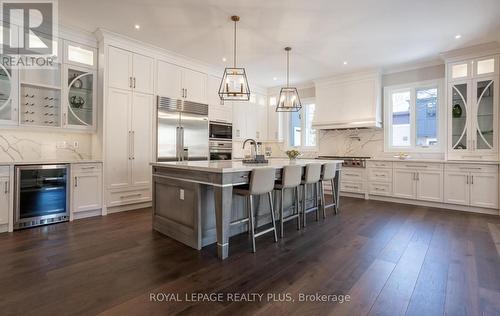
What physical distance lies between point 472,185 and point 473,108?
4.57 ft

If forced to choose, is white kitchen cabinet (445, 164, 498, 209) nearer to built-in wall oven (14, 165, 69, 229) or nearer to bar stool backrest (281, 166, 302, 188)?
bar stool backrest (281, 166, 302, 188)

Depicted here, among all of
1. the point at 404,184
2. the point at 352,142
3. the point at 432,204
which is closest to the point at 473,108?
the point at 404,184

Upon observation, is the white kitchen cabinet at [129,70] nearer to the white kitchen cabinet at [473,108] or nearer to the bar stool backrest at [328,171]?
the bar stool backrest at [328,171]

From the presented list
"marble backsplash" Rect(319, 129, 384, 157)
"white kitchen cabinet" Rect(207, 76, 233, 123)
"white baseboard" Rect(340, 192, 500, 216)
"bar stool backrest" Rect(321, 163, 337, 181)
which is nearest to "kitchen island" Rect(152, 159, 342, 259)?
"bar stool backrest" Rect(321, 163, 337, 181)

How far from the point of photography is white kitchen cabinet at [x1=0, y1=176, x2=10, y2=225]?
3162 millimetres

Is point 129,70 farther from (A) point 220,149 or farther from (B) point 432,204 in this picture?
(B) point 432,204

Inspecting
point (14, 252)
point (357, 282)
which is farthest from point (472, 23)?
point (14, 252)

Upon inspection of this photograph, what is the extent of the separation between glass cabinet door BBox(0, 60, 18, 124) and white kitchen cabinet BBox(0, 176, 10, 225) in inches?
35.2

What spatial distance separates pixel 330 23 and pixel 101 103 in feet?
12.4

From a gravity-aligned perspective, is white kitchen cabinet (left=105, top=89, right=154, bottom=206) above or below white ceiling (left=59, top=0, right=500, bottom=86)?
below

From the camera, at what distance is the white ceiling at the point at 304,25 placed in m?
3.22

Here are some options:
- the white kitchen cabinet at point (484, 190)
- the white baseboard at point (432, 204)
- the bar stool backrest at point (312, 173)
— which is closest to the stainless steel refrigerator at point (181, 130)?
the bar stool backrest at point (312, 173)

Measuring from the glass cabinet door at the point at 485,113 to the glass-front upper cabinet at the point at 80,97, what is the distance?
22.1ft

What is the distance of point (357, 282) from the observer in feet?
6.76
